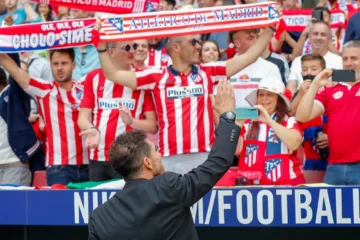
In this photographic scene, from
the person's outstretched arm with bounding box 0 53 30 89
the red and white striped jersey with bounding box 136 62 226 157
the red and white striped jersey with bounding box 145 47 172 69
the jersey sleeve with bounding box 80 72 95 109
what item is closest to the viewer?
the red and white striped jersey with bounding box 136 62 226 157

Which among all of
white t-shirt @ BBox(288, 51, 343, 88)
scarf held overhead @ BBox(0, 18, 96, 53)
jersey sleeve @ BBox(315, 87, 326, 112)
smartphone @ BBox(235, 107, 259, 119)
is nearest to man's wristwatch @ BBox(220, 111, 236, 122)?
smartphone @ BBox(235, 107, 259, 119)

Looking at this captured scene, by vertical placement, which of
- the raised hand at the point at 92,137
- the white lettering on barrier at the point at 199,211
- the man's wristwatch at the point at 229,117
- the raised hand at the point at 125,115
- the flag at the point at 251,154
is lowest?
the white lettering on barrier at the point at 199,211

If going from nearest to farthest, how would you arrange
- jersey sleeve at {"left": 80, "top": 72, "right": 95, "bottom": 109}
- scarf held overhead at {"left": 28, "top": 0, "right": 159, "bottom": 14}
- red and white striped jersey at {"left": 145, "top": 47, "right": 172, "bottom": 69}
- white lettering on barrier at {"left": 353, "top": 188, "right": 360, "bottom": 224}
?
white lettering on barrier at {"left": 353, "top": 188, "right": 360, "bottom": 224} → jersey sleeve at {"left": 80, "top": 72, "right": 95, "bottom": 109} → scarf held overhead at {"left": 28, "top": 0, "right": 159, "bottom": 14} → red and white striped jersey at {"left": 145, "top": 47, "right": 172, "bottom": 69}

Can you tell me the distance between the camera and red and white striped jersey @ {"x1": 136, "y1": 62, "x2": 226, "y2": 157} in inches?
285

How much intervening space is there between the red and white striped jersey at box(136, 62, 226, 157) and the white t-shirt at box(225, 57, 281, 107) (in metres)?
0.87

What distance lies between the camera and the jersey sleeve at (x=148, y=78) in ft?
24.0

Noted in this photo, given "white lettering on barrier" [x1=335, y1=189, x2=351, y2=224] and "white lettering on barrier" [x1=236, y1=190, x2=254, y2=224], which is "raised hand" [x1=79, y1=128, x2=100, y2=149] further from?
"white lettering on barrier" [x1=335, y1=189, x2=351, y2=224]

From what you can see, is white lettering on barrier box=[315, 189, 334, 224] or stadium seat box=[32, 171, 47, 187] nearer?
white lettering on barrier box=[315, 189, 334, 224]

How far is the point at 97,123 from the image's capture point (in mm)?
7551

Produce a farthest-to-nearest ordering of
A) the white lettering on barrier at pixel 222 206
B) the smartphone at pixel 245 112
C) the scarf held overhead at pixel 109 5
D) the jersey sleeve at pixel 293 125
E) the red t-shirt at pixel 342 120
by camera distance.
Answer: the scarf held overhead at pixel 109 5 → the red t-shirt at pixel 342 120 → the jersey sleeve at pixel 293 125 → the white lettering on barrier at pixel 222 206 → the smartphone at pixel 245 112

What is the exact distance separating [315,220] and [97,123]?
2.14 metres

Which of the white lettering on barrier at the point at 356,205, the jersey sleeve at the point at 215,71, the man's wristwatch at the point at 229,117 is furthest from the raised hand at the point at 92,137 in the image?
the man's wristwatch at the point at 229,117

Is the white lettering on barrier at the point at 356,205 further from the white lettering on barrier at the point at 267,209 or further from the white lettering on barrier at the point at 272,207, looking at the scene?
the white lettering on barrier at the point at 267,209

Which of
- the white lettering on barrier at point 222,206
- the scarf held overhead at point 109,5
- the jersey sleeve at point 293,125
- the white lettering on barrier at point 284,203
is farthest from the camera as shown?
the scarf held overhead at point 109,5
